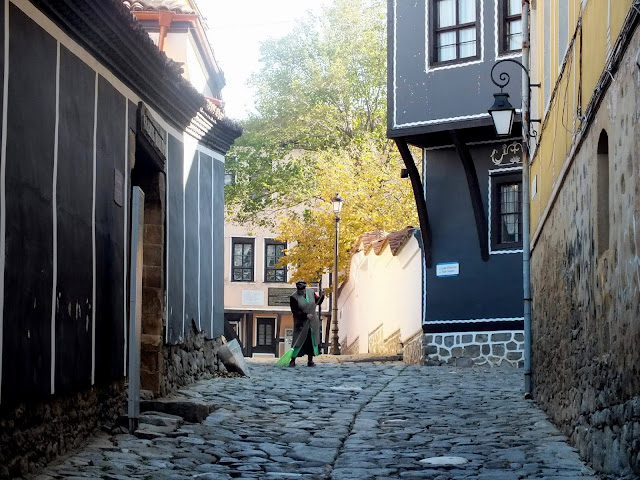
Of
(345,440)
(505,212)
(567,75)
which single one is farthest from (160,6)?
(345,440)

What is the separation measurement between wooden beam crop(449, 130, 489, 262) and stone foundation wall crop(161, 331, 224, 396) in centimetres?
583

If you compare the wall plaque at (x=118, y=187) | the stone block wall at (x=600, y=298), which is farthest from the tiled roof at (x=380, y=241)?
the wall plaque at (x=118, y=187)

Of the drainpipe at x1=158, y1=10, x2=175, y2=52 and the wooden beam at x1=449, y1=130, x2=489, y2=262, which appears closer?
the drainpipe at x1=158, y1=10, x2=175, y2=52

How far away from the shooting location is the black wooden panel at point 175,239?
1255 centimetres

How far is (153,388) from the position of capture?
11.5 m

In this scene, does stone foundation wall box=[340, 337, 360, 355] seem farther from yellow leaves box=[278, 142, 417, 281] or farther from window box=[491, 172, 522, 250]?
window box=[491, 172, 522, 250]

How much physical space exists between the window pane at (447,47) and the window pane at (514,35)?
1.01 metres

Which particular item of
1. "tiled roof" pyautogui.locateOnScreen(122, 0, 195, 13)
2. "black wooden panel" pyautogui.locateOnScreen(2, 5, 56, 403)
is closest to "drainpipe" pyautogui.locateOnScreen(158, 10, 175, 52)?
"tiled roof" pyautogui.locateOnScreen(122, 0, 195, 13)

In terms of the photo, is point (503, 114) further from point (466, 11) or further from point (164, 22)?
point (466, 11)

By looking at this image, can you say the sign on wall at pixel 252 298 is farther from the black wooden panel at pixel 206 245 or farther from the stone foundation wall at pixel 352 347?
the black wooden panel at pixel 206 245

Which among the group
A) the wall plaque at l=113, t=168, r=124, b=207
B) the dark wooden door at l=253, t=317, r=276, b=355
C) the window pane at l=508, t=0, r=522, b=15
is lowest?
the dark wooden door at l=253, t=317, r=276, b=355

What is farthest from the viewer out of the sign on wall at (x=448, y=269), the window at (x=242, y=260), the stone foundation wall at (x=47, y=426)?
the window at (x=242, y=260)

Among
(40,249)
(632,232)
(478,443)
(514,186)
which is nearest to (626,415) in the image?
(632,232)

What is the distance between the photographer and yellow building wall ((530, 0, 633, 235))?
22.8 ft
